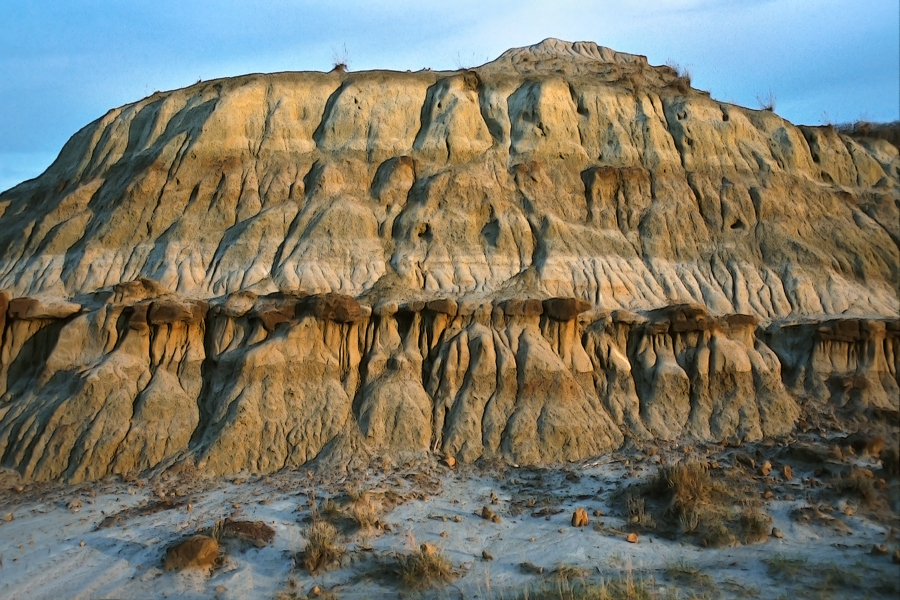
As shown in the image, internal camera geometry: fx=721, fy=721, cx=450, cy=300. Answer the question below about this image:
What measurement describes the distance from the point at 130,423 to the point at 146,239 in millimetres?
7779

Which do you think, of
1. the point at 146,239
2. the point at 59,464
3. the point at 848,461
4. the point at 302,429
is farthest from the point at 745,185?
the point at 59,464

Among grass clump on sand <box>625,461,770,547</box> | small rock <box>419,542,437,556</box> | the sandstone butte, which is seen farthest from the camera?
the sandstone butte

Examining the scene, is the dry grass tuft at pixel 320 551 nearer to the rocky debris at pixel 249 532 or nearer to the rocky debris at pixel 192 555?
the rocky debris at pixel 249 532

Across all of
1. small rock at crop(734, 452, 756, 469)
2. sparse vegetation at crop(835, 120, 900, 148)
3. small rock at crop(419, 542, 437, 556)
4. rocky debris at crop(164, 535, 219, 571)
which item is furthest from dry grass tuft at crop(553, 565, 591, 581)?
sparse vegetation at crop(835, 120, 900, 148)

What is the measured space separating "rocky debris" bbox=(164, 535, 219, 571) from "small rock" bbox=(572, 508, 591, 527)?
233 inches

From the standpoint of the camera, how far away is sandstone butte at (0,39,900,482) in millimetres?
17188

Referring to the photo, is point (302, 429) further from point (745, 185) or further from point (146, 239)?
point (745, 185)

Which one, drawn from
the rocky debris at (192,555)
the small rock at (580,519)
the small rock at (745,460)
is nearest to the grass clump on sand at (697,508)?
the small rock at (580,519)

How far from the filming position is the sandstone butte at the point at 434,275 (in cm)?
1719

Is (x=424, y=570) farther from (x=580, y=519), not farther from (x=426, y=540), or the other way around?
(x=580, y=519)

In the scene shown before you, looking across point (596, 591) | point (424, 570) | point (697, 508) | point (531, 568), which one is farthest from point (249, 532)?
point (697, 508)

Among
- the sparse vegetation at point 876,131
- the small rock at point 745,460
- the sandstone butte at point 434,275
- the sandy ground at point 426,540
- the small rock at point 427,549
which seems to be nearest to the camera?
the sandy ground at point 426,540

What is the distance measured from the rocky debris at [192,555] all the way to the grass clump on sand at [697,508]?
691 cm

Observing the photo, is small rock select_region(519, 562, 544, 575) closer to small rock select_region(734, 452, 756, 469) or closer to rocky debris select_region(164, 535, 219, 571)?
rocky debris select_region(164, 535, 219, 571)
